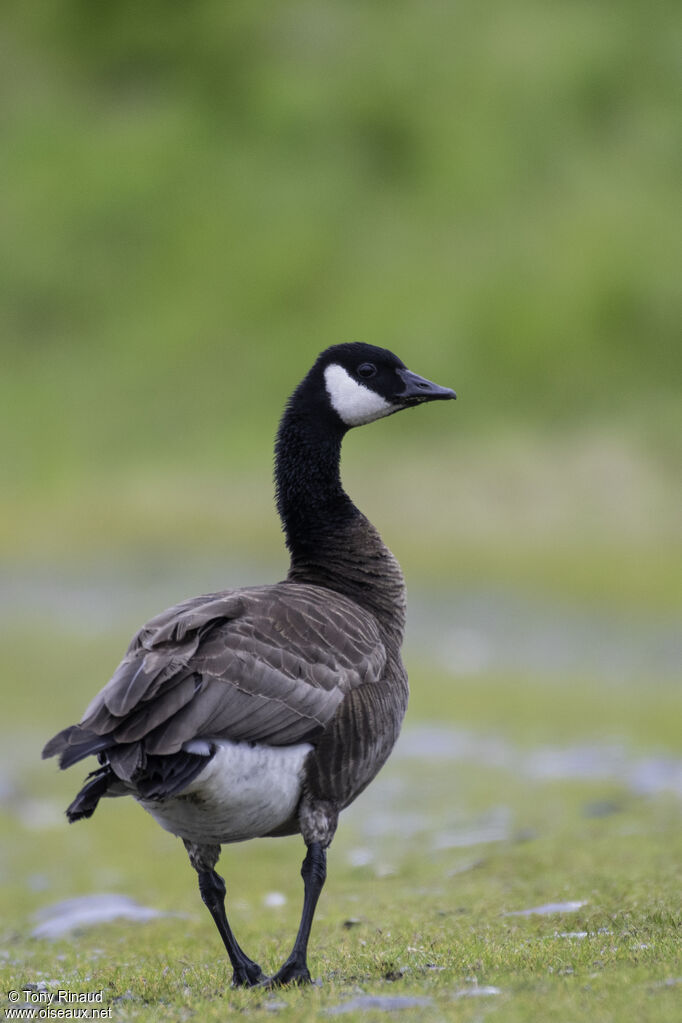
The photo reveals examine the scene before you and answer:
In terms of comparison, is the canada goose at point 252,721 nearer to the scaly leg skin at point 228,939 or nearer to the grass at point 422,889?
the scaly leg skin at point 228,939

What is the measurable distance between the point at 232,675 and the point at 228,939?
6.45 feet

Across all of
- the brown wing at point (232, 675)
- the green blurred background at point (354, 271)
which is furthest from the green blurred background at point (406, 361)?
the brown wing at point (232, 675)

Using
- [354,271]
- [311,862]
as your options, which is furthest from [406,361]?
[311,862]

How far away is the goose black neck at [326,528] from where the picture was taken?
10.0 meters

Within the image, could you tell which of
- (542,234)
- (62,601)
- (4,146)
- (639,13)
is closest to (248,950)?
(62,601)

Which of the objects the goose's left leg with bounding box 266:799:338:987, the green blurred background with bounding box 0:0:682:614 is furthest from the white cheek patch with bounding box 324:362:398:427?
the green blurred background with bounding box 0:0:682:614

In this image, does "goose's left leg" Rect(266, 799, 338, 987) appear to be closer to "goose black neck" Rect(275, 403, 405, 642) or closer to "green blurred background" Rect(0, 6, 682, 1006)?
"green blurred background" Rect(0, 6, 682, 1006)

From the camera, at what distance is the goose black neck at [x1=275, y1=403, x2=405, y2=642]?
32.9 feet

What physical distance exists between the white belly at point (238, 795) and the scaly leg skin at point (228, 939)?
1.44 ft

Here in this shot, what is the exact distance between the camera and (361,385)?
10.6m

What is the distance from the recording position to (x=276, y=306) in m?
110

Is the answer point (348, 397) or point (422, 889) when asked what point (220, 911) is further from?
point (422, 889)

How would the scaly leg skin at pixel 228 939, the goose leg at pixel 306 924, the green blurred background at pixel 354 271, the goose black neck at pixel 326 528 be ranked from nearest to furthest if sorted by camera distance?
the goose leg at pixel 306 924
the scaly leg skin at pixel 228 939
the goose black neck at pixel 326 528
the green blurred background at pixel 354 271

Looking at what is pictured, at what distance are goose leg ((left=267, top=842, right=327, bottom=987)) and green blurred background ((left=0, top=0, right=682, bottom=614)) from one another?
3351cm
